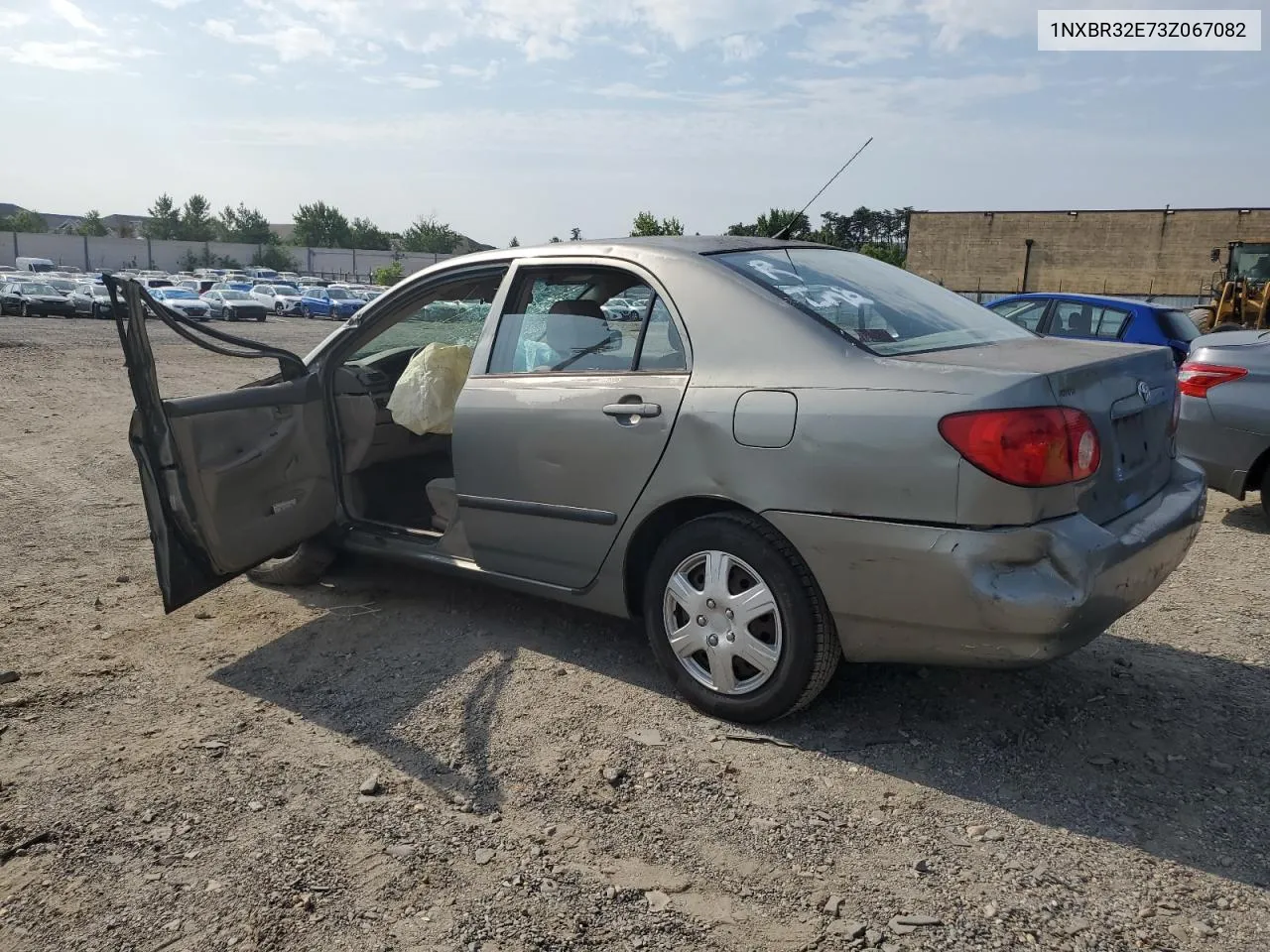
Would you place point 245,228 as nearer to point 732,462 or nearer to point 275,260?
point 275,260

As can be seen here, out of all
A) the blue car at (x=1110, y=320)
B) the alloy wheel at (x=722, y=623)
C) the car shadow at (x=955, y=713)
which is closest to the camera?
the car shadow at (x=955, y=713)

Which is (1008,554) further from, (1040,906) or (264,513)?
(264,513)

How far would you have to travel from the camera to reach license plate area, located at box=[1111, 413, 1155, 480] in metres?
3.01

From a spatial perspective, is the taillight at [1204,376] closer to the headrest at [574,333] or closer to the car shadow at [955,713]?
the car shadow at [955,713]

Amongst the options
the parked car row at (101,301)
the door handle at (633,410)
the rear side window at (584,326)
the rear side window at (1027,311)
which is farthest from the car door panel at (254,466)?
the parked car row at (101,301)

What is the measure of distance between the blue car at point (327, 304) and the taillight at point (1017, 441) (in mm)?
42161

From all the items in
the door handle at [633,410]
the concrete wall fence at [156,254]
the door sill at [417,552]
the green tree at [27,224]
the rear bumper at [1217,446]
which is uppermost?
the green tree at [27,224]

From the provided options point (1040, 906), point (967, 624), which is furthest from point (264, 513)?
point (1040, 906)

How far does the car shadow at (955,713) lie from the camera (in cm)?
281

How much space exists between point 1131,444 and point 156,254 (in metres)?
94.0

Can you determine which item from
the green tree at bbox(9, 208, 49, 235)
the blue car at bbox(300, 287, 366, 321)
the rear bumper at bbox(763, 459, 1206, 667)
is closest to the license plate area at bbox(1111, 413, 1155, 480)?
the rear bumper at bbox(763, 459, 1206, 667)

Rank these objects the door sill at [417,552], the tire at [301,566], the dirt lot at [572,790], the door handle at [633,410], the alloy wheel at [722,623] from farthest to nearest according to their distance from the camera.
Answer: the tire at [301,566] → the door sill at [417,552] → the door handle at [633,410] → the alloy wheel at [722,623] → the dirt lot at [572,790]

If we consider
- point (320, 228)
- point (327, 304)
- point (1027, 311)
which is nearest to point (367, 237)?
point (320, 228)

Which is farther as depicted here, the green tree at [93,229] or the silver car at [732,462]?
the green tree at [93,229]
